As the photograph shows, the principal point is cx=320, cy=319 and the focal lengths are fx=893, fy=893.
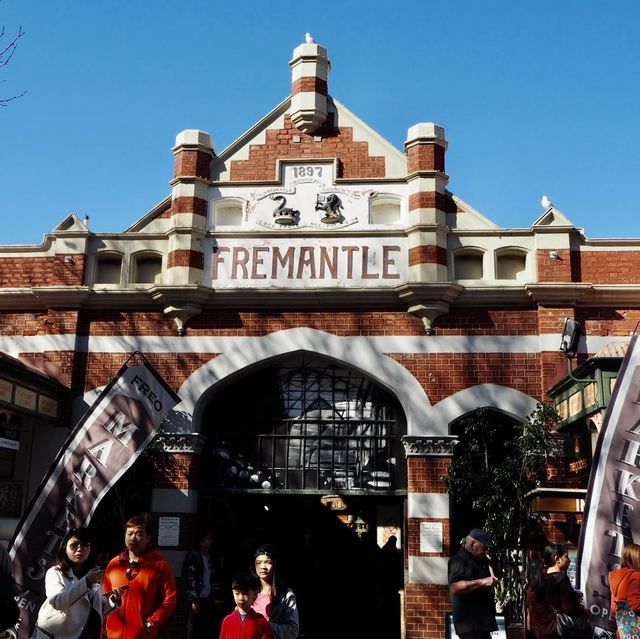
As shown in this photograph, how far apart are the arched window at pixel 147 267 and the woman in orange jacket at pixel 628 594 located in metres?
10.6

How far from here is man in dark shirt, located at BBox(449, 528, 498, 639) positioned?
8117mm

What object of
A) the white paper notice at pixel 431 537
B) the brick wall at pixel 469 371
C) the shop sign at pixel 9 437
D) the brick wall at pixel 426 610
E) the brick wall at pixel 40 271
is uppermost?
the brick wall at pixel 40 271

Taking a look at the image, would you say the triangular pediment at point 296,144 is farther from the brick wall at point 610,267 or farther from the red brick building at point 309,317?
the brick wall at point 610,267

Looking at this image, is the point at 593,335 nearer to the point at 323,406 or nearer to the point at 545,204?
the point at 545,204

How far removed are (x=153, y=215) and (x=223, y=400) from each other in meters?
3.74

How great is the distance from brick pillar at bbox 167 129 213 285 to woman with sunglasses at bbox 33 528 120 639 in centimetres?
893

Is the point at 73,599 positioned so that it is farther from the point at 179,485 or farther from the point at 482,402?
the point at 482,402

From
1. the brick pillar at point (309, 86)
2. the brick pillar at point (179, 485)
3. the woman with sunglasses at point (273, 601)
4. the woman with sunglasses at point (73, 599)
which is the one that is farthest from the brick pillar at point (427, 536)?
the woman with sunglasses at point (73, 599)

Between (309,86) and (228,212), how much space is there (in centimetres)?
287

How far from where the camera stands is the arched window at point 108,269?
16.4 metres

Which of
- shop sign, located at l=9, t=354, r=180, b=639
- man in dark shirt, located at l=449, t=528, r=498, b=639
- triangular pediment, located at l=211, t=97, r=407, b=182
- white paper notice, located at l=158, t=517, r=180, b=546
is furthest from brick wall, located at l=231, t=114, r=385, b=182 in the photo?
man in dark shirt, located at l=449, t=528, r=498, b=639

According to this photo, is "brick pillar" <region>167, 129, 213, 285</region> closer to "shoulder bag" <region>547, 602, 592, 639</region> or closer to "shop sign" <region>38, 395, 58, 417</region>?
"shop sign" <region>38, 395, 58, 417</region>

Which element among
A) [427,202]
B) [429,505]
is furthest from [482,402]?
[427,202]

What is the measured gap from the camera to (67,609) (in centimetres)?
689
